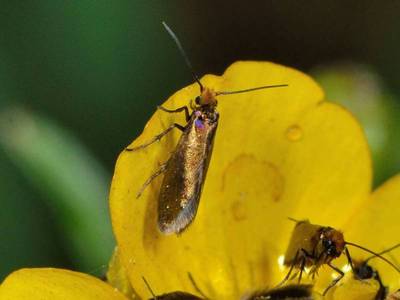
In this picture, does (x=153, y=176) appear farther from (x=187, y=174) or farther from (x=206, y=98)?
(x=206, y=98)

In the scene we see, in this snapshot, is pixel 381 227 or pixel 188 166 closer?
pixel 188 166

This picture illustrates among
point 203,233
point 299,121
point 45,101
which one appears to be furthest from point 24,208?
point 299,121

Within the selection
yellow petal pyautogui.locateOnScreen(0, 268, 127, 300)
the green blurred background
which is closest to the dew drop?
the green blurred background

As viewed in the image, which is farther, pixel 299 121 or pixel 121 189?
pixel 299 121

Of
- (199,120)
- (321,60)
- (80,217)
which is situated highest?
(199,120)

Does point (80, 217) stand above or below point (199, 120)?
below

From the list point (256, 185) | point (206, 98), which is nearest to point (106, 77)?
point (256, 185)

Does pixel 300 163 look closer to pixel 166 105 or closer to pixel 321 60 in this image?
pixel 166 105
